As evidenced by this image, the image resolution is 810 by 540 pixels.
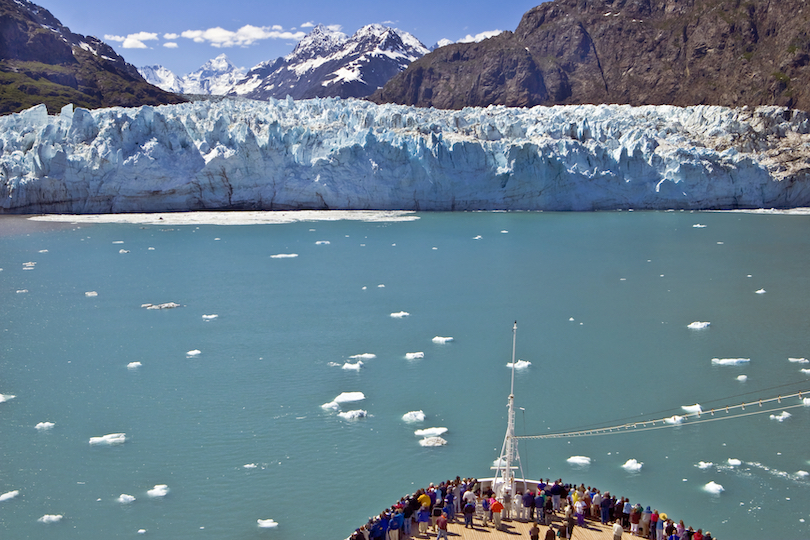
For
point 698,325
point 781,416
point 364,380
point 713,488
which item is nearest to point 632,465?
point 713,488

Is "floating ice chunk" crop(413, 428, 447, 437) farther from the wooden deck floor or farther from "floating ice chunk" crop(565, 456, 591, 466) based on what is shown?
the wooden deck floor

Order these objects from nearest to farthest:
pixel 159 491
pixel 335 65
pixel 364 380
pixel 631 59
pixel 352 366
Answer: pixel 159 491 → pixel 364 380 → pixel 352 366 → pixel 631 59 → pixel 335 65

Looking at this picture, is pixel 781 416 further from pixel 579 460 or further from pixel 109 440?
pixel 109 440

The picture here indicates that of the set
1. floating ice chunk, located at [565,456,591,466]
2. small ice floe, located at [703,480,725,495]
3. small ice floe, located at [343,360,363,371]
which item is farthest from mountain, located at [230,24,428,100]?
small ice floe, located at [703,480,725,495]

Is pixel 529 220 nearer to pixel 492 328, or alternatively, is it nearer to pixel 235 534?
pixel 492 328

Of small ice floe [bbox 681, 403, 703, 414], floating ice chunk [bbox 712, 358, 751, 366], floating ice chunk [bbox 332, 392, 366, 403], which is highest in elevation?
floating ice chunk [bbox 712, 358, 751, 366]

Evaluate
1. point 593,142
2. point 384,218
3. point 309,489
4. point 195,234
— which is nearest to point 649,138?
point 593,142
